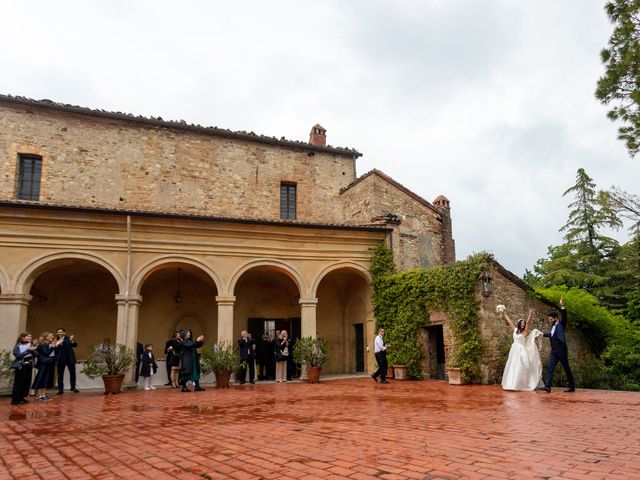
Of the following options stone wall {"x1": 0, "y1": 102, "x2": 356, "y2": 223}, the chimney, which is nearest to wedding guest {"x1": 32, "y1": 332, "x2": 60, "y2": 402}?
stone wall {"x1": 0, "y1": 102, "x2": 356, "y2": 223}

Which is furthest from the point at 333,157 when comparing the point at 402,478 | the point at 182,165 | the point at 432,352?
the point at 402,478

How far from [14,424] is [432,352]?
37.7 feet

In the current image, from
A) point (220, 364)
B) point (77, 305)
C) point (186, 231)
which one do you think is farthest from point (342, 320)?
point (77, 305)

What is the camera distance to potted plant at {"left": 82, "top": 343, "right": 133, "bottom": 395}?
12266 mm

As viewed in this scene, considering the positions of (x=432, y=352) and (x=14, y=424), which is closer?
(x=14, y=424)

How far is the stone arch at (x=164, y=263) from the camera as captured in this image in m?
14.2

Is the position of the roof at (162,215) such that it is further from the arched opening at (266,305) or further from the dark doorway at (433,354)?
the dark doorway at (433,354)

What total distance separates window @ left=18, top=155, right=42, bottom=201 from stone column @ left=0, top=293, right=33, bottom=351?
6.87 m

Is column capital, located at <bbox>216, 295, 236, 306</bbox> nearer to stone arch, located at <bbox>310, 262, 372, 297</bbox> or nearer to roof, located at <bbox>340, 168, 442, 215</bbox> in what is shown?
stone arch, located at <bbox>310, 262, 372, 297</bbox>

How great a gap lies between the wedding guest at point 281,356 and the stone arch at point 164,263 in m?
2.57

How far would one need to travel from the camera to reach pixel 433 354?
14.9 metres

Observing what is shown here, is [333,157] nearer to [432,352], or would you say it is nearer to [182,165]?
[182,165]

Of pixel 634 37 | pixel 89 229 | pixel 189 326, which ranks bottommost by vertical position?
pixel 189 326

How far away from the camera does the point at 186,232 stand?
49.2ft
